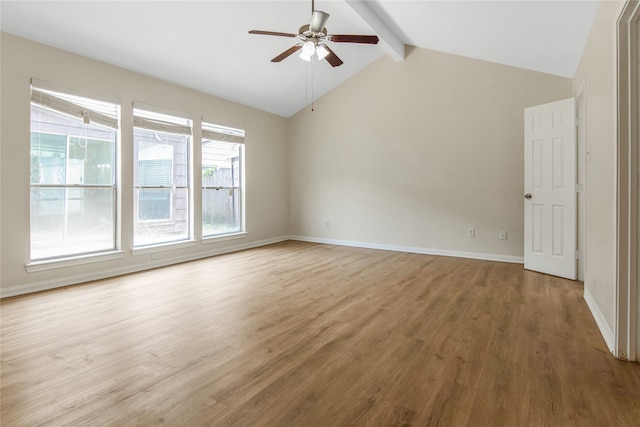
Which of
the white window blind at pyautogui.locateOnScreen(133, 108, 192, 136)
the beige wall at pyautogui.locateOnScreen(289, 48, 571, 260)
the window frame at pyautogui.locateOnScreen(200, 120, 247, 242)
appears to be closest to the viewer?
the white window blind at pyautogui.locateOnScreen(133, 108, 192, 136)

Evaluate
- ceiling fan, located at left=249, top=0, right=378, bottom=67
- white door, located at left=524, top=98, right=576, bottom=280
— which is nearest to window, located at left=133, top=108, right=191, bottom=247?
ceiling fan, located at left=249, top=0, right=378, bottom=67

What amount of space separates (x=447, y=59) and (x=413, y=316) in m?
4.32

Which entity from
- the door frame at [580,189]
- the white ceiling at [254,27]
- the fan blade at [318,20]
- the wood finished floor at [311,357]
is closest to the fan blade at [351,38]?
the fan blade at [318,20]

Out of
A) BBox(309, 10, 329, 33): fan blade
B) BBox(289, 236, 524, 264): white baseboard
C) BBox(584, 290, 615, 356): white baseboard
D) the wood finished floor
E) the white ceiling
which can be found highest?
the white ceiling

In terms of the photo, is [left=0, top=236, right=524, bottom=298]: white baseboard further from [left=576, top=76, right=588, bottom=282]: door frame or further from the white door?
[left=576, top=76, right=588, bottom=282]: door frame

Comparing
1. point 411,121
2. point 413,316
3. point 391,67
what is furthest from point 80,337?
point 391,67

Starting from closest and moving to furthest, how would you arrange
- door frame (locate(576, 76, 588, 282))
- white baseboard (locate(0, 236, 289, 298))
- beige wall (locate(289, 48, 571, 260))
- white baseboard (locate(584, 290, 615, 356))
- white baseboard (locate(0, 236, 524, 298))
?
white baseboard (locate(584, 290, 615, 356)), white baseboard (locate(0, 236, 289, 298)), white baseboard (locate(0, 236, 524, 298)), door frame (locate(576, 76, 588, 282)), beige wall (locate(289, 48, 571, 260))

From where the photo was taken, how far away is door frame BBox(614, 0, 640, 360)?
1.97 m

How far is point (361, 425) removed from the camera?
1456mm

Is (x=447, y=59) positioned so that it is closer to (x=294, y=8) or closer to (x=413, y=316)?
(x=294, y=8)

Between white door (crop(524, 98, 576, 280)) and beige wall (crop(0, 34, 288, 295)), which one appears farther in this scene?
white door (crop(524, 98, 576, 280))

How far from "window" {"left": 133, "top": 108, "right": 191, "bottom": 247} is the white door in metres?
4.86

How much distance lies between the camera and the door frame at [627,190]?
1967 mm

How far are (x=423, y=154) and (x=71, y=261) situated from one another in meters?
5.17
